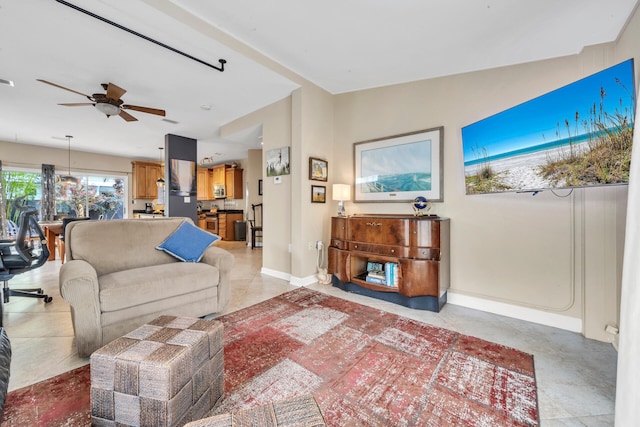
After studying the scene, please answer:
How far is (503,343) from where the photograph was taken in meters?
2.01

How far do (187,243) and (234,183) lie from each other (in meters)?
5.36

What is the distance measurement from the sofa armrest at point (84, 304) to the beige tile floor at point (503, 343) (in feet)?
0.45

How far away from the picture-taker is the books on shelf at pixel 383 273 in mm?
2875

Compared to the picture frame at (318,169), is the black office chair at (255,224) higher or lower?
lower

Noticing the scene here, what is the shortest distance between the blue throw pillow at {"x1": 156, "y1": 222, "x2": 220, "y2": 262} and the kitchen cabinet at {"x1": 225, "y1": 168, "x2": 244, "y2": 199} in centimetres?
513

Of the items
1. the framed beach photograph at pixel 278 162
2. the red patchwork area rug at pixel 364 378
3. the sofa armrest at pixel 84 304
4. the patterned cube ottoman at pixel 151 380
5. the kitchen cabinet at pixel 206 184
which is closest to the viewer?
the patterned cube ottoman at pixel 151 380

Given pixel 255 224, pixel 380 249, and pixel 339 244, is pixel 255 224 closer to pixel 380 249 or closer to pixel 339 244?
pixel 339 244

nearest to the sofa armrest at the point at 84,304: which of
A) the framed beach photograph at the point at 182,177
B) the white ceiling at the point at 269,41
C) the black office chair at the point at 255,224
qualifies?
the white ceiling at the point at 269,41

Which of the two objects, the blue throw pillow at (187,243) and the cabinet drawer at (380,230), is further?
the cabinet drawer at (380,230)

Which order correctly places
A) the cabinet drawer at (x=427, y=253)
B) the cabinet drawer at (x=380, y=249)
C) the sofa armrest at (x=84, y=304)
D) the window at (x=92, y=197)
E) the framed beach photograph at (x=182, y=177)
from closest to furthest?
the sofa armrest at (x=84, y=304)
the cabinet drawer at (x=427, y=253)
the cabinet drawer at (x=380, y=249)
the framed beach photograph at (x=182, y=177)
the window at (x=92, y=197)

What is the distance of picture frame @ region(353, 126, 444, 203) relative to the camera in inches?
116

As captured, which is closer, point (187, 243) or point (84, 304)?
point (84, 304)

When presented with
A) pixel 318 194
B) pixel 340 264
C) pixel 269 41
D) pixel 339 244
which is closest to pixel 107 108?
pixel 269 41

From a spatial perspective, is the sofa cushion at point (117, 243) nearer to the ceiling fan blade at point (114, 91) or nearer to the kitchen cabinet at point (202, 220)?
the ceiling fan blade at point (114, 91)
